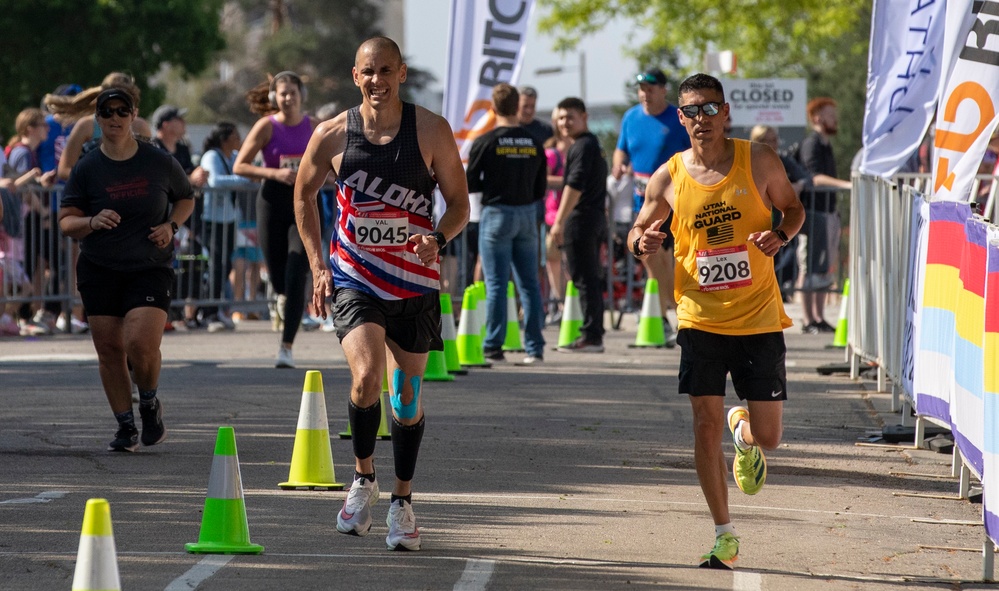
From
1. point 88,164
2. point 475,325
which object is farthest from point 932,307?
point 475,325

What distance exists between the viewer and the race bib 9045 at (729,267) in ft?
22.5

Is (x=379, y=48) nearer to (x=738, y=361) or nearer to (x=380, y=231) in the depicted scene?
(x=380, y=231)

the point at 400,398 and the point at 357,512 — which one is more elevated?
the point at 400,398

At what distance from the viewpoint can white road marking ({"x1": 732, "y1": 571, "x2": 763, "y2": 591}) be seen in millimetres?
6168

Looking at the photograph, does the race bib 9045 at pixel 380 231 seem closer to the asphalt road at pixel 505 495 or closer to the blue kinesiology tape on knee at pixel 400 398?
the blue kinesiology tape on knee at pixel 400 398

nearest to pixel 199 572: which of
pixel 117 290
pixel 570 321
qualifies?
pixel 117 290

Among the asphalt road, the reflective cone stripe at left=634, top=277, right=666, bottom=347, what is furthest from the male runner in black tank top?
the reflective cone stripe at left=634, top=277, right=666, bottom=347

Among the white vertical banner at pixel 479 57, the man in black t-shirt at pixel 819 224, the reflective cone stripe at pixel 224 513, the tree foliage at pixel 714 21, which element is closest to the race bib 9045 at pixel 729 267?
the reflective cone stripe at pixel 224 513

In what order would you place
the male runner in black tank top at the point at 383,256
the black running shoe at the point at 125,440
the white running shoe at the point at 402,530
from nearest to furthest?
the white running shoe at the point at 402,530, the male runner in black tank top at the point at 383,256, the black running shoe at the point at 125,440

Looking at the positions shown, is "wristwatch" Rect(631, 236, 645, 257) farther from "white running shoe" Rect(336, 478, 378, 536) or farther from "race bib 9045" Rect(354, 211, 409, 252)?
"white running shoe" Rect(336, 478, 378, 536)

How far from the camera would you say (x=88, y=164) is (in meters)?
9.70

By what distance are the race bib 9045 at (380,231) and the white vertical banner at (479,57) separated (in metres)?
8.99

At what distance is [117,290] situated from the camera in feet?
31.7

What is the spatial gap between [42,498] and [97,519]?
332cm
